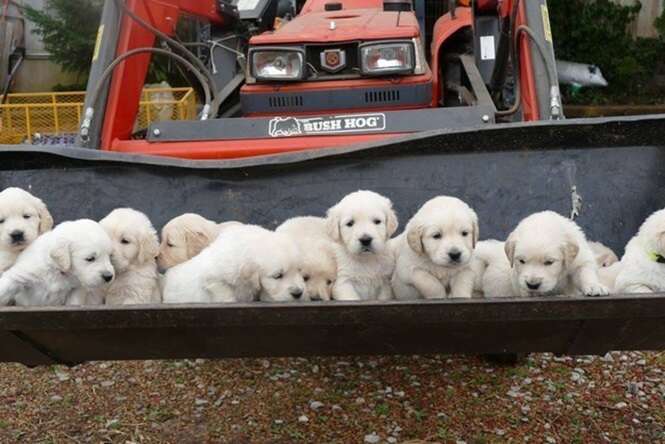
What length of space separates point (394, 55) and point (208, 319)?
278 centimetres

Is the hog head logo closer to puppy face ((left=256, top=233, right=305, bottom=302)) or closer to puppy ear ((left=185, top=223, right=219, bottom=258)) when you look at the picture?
puppy ear ((left=185, top=223, right=219, bottom=258))

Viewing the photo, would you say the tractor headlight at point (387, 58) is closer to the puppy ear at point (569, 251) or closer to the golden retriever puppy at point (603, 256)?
the golden retriever puppy at point (603, 256)

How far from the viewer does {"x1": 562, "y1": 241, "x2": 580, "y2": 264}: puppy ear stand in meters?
3.38

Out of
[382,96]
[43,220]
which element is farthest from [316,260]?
[382,96]

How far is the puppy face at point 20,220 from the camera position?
12.2ft

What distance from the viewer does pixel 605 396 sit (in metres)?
5.11

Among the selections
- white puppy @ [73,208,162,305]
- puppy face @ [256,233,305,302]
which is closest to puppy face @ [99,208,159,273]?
white puppy @ [73,208,162,305]

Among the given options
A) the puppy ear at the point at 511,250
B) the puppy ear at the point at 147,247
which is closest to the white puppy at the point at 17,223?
the puppy ear at the point at 147,247

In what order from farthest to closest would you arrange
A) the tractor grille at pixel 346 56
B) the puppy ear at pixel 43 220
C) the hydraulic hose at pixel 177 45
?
the hydraulic hose at pixel 177 45
the tractor grille at pixel 346 56
the puppy ear at pixel 43 220

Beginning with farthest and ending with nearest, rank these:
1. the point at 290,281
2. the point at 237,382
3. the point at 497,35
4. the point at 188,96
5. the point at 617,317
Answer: the point at 188,96
the point at 497,35
the point at 237,382
the point at 290,281
the point at 617,317

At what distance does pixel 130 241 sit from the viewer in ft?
12.3

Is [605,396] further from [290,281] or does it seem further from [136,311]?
[136,311]

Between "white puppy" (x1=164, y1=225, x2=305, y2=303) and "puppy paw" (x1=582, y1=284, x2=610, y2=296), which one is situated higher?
"white puppy" (x1=164, y1=225, x2=305, y2=303)

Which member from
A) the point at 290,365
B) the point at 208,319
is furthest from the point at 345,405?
the point at 208,319
